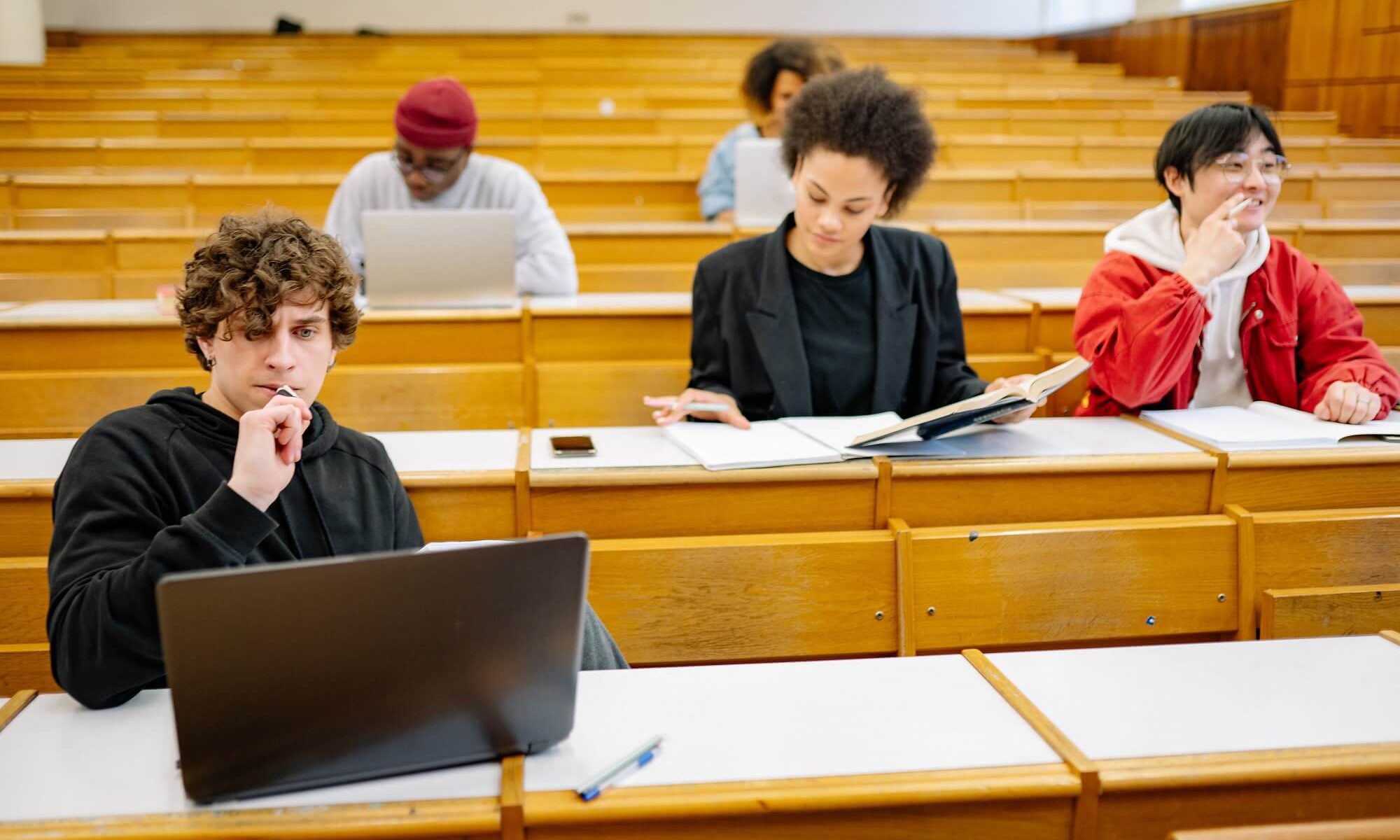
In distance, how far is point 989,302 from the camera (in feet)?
7.70

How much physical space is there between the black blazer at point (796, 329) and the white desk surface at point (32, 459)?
0.87 m

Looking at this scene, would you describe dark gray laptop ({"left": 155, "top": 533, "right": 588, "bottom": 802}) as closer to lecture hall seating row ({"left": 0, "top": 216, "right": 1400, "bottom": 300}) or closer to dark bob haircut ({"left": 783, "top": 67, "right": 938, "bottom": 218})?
dark bob haircut ({"left": 783, "top": 67, "right": 938, "bottom": 218})

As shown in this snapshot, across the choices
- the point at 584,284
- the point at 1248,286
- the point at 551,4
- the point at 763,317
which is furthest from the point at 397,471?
the point at 551,4

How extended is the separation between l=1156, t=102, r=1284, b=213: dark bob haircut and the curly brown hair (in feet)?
4.07

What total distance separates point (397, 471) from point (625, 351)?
3.26 ft

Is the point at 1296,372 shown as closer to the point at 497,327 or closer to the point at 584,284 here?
the point at 497,327

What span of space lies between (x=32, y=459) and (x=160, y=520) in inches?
23.1

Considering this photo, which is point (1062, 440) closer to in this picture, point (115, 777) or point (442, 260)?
point (115, 777)

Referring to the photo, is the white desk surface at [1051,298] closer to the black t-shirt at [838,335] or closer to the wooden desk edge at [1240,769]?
the black t-shirt at [838,335]

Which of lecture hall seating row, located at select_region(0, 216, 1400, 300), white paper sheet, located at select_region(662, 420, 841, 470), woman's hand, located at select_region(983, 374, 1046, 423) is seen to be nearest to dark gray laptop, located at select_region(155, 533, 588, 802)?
white paper sheet, located at select_region(662, 420, 841, 470)

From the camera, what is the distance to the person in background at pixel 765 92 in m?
3.13

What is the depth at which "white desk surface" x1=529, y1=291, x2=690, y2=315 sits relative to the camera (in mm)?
2227

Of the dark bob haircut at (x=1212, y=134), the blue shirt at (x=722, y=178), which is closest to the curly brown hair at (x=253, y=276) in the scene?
the dark bob haircut at (x=1212, y=134)

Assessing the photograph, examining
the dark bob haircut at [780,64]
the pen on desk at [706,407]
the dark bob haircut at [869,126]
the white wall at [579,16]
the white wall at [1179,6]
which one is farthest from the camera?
the white wall at [579,16]
